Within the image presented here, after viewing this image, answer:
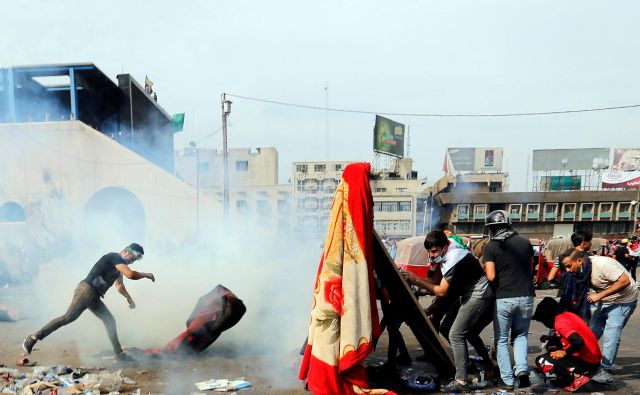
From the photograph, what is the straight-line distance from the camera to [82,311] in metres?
4.59

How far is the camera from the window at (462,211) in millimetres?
41344

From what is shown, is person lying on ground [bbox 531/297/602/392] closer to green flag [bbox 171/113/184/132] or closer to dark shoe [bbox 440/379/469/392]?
dark shoe [bbox 440/379/469/392]

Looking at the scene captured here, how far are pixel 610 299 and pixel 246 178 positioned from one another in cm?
4562

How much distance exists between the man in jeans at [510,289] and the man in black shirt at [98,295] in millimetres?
3922

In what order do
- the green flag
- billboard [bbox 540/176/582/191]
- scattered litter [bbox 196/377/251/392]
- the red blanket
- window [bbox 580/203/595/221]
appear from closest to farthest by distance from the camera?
the red blanket → scattered litter [bbox 196/377/251/392] → the green flag → window [bbox 580/203/595/221] → billboard [bbox 540/176/582/191]

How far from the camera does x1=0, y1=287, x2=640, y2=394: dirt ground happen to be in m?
3.95

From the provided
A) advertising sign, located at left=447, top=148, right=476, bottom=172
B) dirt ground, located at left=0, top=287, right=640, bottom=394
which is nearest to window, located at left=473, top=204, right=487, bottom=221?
advertising sign, located at left=447, top=148, right=476, bottom=172

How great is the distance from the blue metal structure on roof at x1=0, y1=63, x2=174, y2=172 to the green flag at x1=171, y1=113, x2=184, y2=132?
3584 mm

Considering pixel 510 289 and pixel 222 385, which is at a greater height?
pixel 510 289

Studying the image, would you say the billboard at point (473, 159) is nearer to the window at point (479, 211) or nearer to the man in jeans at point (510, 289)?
the window at point (479, 211)

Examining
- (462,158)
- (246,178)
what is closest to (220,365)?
(246,178)

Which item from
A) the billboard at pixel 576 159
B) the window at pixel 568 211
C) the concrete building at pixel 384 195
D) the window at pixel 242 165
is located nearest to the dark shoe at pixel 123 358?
the concrete building at pixel 384 195

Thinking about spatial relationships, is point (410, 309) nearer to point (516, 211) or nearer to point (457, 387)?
point (457, 387)

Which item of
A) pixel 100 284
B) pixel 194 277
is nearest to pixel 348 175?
pixel 100 284
